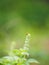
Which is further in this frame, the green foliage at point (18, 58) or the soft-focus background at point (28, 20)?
the soft-focus background at point (28, 20)

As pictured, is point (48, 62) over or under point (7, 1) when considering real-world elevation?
under

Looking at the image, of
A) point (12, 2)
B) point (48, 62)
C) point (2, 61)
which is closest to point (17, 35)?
point (48, 62)

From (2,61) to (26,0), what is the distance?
374 cm

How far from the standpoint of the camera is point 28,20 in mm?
4215

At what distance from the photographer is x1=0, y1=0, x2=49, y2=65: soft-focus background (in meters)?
3.39

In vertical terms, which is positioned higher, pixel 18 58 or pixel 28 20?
pixel 28 20

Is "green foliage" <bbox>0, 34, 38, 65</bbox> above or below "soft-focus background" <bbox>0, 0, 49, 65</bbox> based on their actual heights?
below

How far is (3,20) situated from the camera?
12.4 ft

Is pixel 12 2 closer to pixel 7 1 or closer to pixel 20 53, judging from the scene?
pixel 7 1

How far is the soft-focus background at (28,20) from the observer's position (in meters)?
3.39

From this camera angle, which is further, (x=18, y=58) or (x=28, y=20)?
(x=28, y=20)

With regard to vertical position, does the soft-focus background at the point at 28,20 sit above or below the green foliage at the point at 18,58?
above

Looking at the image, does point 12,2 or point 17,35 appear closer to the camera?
point 17,35

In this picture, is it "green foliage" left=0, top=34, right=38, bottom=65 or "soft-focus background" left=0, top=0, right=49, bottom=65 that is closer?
"green foliage" left=0, top=34, right=38, bottom=65
